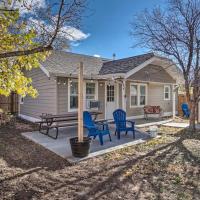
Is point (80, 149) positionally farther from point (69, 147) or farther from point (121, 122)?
point (121, 122)

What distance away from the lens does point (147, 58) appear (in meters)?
12.7

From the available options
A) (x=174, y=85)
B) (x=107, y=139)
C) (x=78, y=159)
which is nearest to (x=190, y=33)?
(x=107, y=139)

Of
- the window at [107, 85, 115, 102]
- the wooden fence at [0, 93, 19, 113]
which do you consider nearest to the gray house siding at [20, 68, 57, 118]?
the wooden fence at [0, 93, 19, 113]

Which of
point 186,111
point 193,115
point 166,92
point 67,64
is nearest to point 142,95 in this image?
point 166,92

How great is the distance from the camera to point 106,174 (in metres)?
4.36

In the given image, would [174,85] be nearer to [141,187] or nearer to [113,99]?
[113,99]

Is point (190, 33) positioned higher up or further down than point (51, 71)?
higher up

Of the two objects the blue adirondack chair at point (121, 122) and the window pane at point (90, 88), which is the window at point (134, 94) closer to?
the window pane at point (90, 88)

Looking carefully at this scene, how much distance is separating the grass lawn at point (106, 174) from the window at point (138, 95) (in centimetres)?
691

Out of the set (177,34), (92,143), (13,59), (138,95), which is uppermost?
(177,34)

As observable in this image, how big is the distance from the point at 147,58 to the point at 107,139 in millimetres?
6983

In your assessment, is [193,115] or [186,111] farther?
[186,111]

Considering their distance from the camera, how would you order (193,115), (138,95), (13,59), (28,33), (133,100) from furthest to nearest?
1. (138,95)
2. (133,100)
3. (193,115)
4. (13,59)
5. (28,33)

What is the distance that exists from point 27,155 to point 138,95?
9.38 metres
